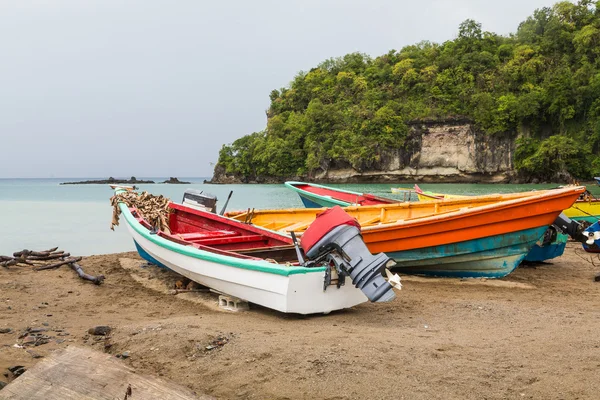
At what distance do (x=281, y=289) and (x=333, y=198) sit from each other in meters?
7.78

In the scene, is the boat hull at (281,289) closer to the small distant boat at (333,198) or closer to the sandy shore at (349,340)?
the sandy shore at (349,340)

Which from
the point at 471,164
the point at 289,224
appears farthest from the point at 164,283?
the point at 471,164

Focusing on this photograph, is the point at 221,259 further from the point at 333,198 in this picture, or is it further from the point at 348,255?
the point at 333,198

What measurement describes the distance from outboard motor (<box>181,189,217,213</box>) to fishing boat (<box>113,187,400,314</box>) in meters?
0.74

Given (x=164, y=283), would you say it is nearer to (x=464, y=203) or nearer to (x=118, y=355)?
(x=118, y=355)

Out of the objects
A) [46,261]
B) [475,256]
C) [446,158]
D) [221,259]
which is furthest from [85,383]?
[446,158]

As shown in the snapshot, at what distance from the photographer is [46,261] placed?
922 cm

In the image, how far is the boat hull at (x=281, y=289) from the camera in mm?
5027

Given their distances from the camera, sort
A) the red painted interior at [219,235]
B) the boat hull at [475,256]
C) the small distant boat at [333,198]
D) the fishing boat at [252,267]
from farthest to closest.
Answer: the small distant boat at [333,198], the boat hull at [475,256], the red painted interior at [219,235], the fishing boat at [252,267]

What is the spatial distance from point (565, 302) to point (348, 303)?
3.23 m

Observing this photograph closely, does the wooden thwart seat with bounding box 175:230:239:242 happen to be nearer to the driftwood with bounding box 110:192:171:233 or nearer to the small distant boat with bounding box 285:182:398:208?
the driftwood with bounding box 110:192:171:233

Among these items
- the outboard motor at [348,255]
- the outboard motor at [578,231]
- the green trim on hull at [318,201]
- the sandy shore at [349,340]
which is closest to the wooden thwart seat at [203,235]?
the sandy shore at [349,340]

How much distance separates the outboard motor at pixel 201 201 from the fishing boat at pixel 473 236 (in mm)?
3024

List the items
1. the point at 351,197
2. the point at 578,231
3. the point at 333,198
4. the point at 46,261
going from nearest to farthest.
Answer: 1. the point at 578,231
2. the point at 46,261
3. the point at 333,198
4. the point at 351,197
